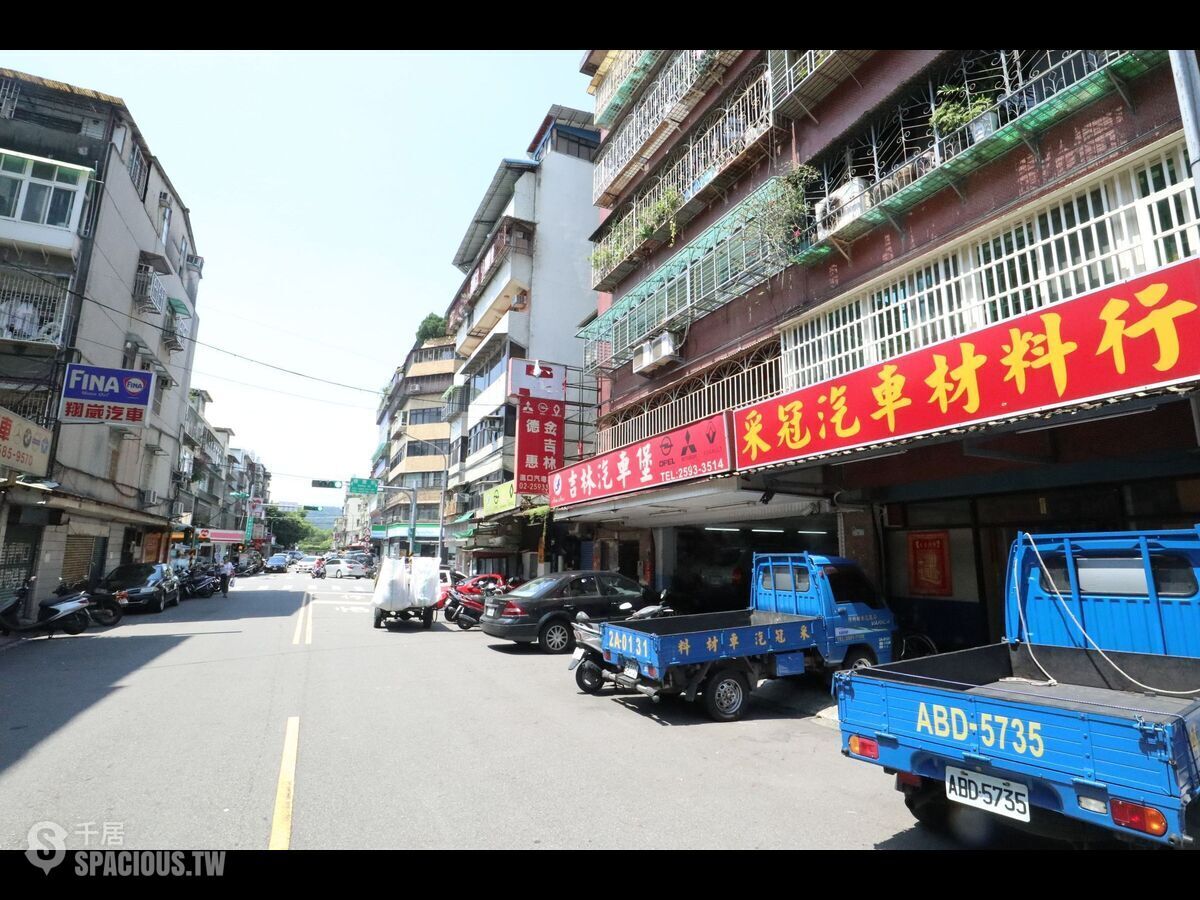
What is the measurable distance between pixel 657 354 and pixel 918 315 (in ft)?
24.1

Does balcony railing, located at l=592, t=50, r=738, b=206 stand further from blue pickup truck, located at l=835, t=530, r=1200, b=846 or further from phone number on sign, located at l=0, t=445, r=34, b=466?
phone number on sign, located at l=0, t=445, r=34, b=466

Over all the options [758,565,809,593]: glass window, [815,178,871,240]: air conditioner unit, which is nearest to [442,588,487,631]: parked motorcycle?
[758,565,809,593]: glass window

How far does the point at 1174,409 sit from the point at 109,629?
810 inches

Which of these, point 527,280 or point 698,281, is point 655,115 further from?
point 527,280

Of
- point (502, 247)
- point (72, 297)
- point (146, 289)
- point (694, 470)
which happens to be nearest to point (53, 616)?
point (72, 297)

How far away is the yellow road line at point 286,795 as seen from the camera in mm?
3830

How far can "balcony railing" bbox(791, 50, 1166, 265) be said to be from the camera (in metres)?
7.45

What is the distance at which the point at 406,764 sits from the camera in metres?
5.31

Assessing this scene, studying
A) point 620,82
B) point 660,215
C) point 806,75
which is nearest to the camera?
point 806,75

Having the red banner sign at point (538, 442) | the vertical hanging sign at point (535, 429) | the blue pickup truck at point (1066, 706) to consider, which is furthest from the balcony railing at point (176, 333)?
the blue pickup truck at point (1066, 706)

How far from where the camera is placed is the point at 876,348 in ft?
33.7

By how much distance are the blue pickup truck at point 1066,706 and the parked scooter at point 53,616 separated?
15759 millimetres
